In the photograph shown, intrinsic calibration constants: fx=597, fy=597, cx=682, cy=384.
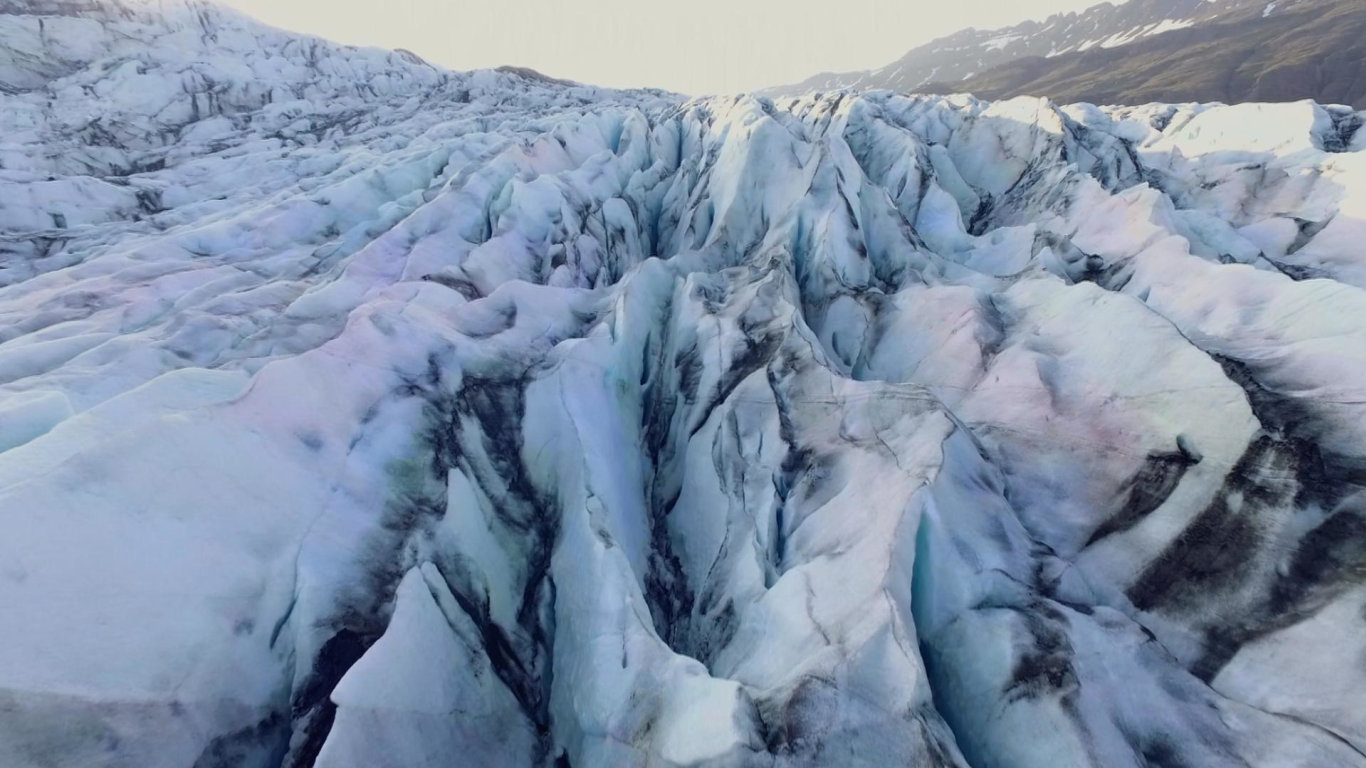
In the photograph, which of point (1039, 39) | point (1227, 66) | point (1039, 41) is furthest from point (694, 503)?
point (1039, 39)

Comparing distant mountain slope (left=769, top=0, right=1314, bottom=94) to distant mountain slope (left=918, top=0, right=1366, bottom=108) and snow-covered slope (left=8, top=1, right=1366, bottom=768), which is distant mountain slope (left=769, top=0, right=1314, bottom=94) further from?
snow-covered slope (left=8, top=1, right=1366, bottom=768)

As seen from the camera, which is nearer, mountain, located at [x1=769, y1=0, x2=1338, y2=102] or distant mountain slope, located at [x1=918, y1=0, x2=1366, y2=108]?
distant mountain slope, located at [x1=918, y1=0, x2=1366, y2=108]

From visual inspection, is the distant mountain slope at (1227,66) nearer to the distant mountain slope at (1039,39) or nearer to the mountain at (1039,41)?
the mountain at (1039,41)

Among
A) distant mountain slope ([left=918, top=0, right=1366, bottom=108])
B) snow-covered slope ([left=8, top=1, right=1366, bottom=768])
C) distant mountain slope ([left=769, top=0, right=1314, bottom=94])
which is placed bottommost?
snow-covered slope ([left=8, top=1, right=1366, bottom=768])

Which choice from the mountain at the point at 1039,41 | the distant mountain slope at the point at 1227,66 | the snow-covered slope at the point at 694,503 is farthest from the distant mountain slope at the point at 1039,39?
the snow-covered slope at the point at 694,503

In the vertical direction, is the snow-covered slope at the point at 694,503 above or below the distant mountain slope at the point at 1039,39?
below

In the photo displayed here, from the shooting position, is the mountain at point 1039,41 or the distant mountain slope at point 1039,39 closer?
the mountain at point 1039,41

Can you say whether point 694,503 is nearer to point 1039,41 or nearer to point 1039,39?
point 1039,41

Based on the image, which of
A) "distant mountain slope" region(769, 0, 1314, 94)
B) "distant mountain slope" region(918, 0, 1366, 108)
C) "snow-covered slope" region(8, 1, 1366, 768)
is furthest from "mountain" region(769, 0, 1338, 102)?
"snow-covered slope" region(8, 1, 1366, 768)
